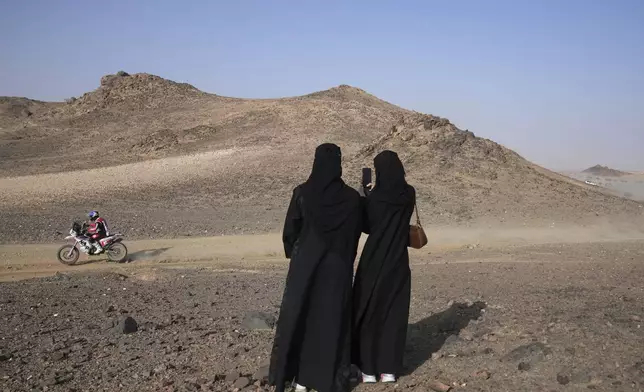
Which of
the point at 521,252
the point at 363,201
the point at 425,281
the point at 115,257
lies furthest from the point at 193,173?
the point at 363,201

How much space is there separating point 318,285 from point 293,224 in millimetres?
516

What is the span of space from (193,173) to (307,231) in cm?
2486

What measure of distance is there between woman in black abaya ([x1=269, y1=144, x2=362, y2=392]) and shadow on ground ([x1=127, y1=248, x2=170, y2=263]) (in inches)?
399

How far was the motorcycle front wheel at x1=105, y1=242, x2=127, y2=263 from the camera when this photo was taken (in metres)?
14.2

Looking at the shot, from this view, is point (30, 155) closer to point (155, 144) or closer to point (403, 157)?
point (155, 144)

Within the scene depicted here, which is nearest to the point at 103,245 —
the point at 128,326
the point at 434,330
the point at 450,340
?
the point at 128,326

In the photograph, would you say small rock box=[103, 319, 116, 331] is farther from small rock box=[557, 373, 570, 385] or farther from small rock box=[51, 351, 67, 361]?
small rock box=[557, 373, 570, 385]

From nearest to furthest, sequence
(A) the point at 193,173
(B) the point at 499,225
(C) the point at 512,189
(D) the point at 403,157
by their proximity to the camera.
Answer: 1. (B) the point at 499,225
2. (C) the point at 512,189
3. (D) the point at 403,157
4. (A) the point at 193,173

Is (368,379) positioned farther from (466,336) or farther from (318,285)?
(466,336)

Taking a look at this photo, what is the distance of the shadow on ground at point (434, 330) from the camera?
6003 mm

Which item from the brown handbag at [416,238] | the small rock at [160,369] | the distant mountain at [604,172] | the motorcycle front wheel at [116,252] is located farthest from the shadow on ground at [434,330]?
the distant mountain at [604,172]

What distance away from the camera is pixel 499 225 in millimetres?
20844

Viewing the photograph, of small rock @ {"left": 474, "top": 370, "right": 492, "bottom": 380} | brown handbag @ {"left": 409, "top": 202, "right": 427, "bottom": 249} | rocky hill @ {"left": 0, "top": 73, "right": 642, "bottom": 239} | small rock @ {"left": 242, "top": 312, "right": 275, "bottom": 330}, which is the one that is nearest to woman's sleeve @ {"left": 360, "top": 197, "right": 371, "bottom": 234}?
brown handbag @ {"left": 409, "top": 202, "right": 427, "bottom": 249}

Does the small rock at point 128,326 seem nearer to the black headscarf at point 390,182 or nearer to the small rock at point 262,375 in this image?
the small rock at point 262,375
